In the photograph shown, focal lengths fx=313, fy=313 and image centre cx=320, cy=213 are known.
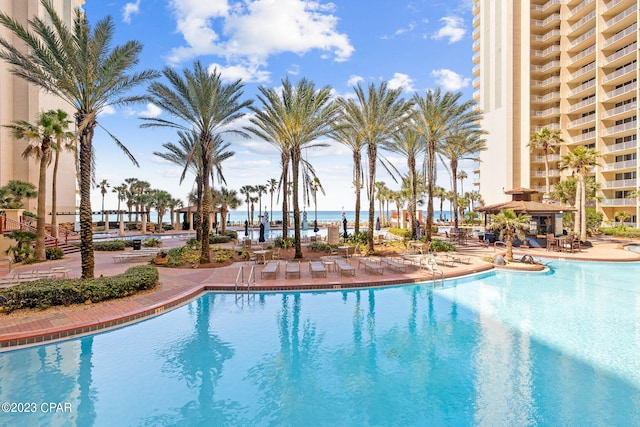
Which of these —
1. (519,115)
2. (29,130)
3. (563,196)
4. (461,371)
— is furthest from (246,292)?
(519,115)

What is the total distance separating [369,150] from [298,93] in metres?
5.98

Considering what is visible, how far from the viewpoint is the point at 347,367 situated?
22.7 feet

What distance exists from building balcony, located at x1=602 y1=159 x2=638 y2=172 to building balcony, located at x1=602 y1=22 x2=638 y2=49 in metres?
15.4

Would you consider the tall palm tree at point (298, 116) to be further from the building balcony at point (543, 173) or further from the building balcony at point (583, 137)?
the building balcony at point (583, 137)

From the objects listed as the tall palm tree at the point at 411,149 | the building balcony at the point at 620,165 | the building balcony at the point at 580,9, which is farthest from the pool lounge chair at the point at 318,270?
the building balcony at the point at 580,9

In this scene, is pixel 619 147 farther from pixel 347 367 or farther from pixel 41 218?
pixel 41 218

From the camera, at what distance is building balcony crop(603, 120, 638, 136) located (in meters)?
38.0

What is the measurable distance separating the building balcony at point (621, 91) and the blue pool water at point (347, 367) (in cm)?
4227

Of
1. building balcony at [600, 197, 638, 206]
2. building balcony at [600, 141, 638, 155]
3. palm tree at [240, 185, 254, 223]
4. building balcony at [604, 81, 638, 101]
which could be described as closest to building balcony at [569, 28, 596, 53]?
building balcony at [604, 81, 638, 101]

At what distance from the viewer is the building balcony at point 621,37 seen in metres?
38.2

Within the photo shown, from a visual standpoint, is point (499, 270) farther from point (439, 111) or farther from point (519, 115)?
point (519, 115)

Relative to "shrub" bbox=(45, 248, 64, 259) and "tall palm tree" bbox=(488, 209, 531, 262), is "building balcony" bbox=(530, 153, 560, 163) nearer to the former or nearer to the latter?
"tall palm tree" bbox=(488, 209, 531, 262)

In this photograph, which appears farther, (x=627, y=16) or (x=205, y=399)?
(x=627, y=16)

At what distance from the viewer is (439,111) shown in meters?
23.1
